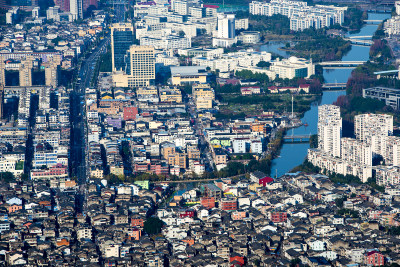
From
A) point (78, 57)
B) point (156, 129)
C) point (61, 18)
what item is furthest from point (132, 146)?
point (61, 18)

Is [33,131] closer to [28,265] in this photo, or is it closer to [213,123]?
[213,123]

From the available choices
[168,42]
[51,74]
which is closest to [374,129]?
[51,74]

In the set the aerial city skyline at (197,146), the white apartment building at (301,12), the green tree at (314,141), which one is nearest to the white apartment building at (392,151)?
the aerial city skyline at (197,146)

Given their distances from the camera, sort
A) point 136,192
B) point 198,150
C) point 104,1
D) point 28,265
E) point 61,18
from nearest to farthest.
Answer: point 28,265 < point 136,192 < point 198,150 < point 61,18 < point 104,1

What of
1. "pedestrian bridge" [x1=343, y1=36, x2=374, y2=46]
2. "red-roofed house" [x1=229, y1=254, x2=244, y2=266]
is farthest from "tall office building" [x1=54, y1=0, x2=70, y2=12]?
"red-roofed house" [x1=229, y1=254, x2=244, y2=266]

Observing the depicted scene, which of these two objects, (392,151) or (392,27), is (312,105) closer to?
(392,151)
